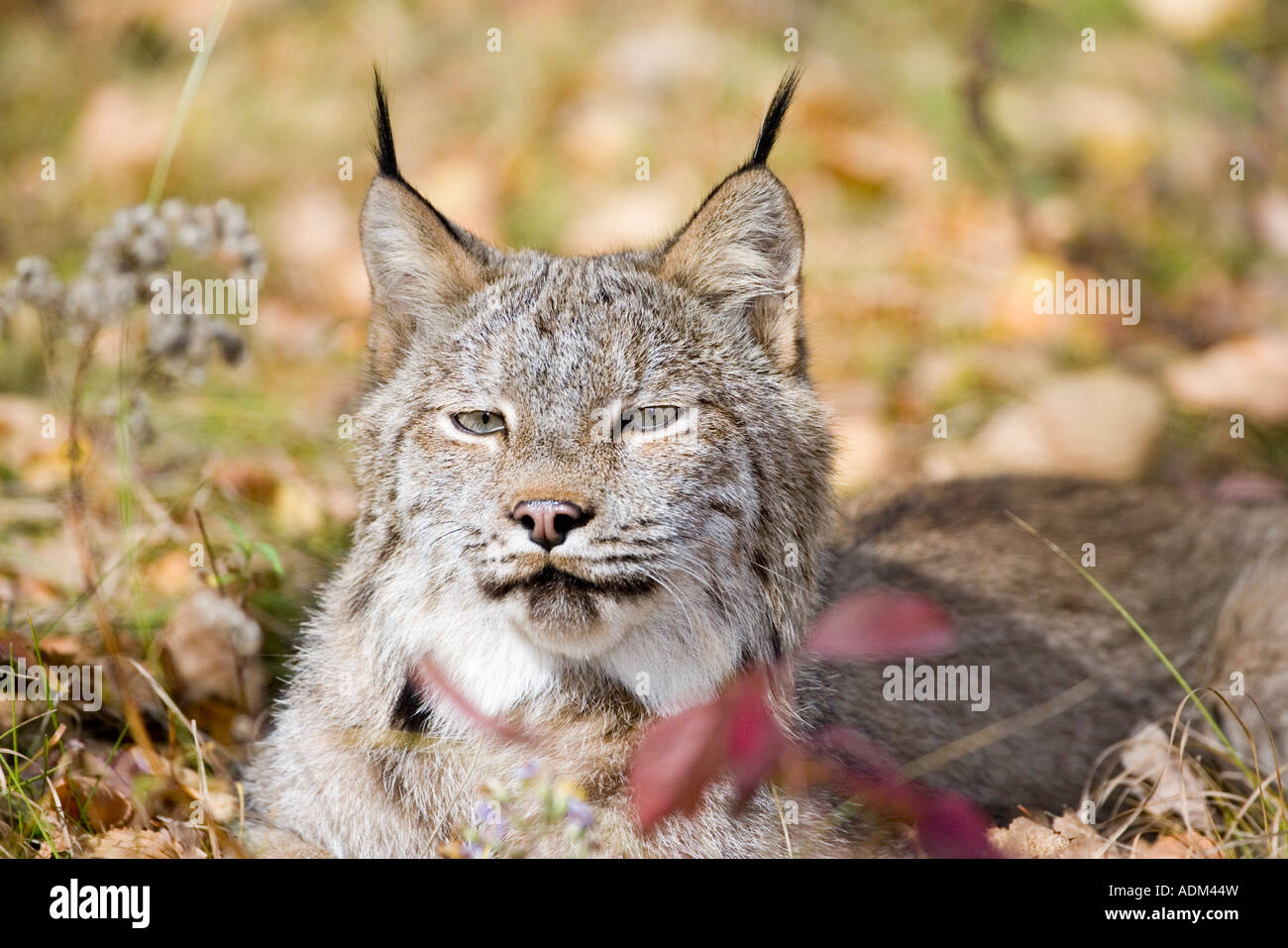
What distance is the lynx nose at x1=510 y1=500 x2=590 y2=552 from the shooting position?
11.5 feet

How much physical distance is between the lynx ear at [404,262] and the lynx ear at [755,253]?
0.63 metres

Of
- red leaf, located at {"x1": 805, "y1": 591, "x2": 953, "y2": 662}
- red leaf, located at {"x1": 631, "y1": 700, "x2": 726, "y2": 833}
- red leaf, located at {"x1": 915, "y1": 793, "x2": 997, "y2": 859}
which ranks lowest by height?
red leaf, located at {"x1": 915, "y1": 793, "x2": 997, "y2": 859}

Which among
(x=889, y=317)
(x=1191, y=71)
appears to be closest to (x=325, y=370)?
(x=889, y=317)

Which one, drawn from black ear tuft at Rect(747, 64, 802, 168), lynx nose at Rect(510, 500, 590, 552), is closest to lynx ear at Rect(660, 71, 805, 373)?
black ear tuft at Rect(747, 64, 802, 168)

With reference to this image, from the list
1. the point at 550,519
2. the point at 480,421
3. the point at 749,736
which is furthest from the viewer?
the point at 480,421

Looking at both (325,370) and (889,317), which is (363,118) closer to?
(325,370)

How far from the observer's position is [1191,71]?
34.1 ft

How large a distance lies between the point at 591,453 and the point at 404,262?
3.37 feet

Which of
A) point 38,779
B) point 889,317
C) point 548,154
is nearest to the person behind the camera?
point 38,779

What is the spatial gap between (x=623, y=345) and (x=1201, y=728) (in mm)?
2905

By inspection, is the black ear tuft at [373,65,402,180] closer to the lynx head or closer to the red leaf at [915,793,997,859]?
the lynx head

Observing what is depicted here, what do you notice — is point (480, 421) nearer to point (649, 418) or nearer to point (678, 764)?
point (649, 418)

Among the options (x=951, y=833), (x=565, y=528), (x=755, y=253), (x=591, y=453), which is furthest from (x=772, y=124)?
(x=951, y=833)

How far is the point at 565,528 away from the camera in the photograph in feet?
11.5
